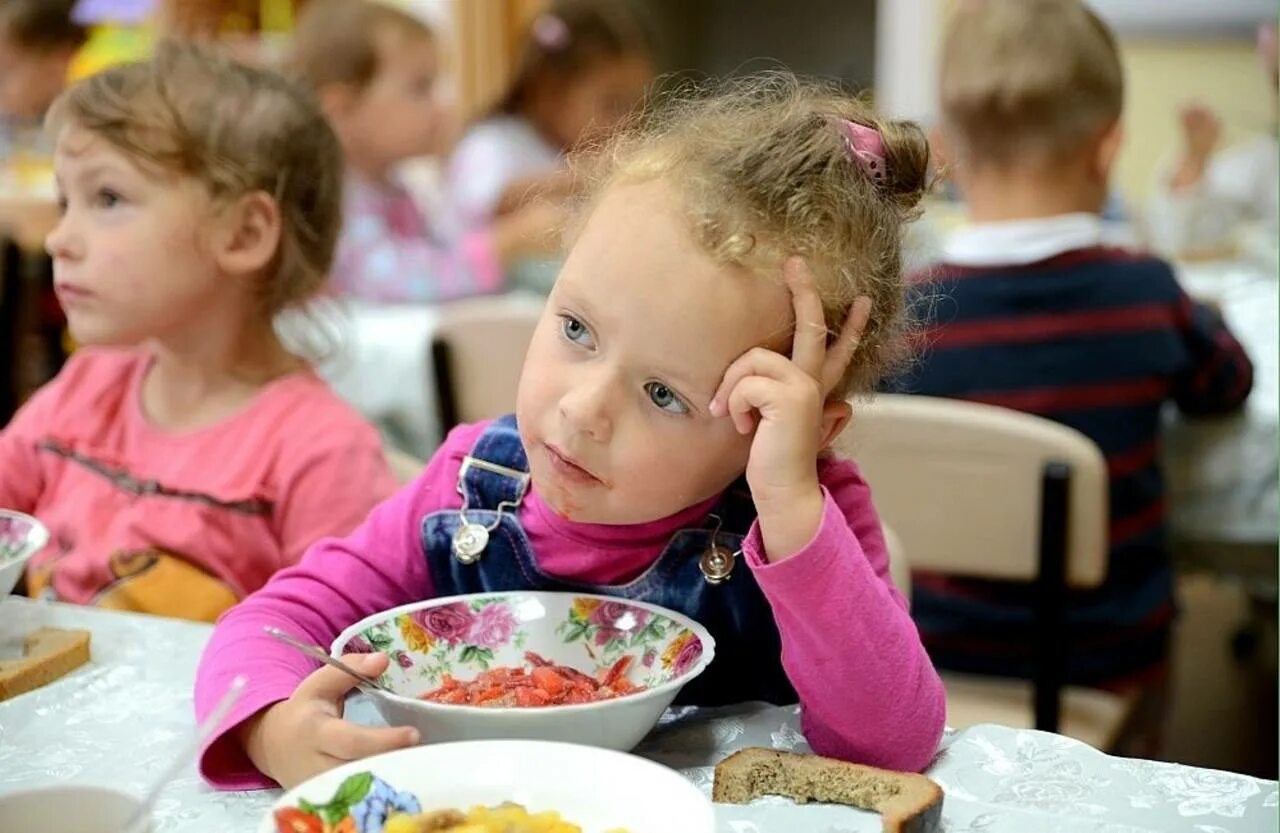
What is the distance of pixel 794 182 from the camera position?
77cm

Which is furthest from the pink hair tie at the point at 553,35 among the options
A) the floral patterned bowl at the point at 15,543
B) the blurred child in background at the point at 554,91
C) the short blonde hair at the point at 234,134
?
the floral patterned bowl at the point at 15,543

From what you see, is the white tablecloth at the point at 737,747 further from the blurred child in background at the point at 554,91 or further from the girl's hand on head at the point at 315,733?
the blurred child in background at the point at 554,91

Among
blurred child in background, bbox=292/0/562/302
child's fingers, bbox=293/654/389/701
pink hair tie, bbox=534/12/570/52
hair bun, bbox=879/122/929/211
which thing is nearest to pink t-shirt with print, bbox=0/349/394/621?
child's fingers, bbox=293/654/389/701

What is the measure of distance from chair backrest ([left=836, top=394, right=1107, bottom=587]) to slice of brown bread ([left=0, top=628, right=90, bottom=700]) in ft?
2.31

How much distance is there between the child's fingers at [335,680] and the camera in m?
0.72

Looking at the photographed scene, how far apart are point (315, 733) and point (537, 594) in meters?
0.18

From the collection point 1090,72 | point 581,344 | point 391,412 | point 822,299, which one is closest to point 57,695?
point 581,344

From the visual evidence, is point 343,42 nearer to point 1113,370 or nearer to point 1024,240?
point 1024,240

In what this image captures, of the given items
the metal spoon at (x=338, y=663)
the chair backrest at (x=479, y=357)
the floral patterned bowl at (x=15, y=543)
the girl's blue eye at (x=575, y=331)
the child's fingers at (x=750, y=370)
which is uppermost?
the girl's blue eye at (x=575, y=331)

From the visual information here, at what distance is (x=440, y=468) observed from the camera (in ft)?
2.99

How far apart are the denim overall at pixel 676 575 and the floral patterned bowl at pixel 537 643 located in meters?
0.03

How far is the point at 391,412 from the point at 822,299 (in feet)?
4.53

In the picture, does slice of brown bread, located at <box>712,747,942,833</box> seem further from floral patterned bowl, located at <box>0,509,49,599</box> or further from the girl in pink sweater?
floral patterned bowl, located at <box>0,509,49,599</box>

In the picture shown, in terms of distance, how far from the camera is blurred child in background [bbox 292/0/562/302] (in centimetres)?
254
